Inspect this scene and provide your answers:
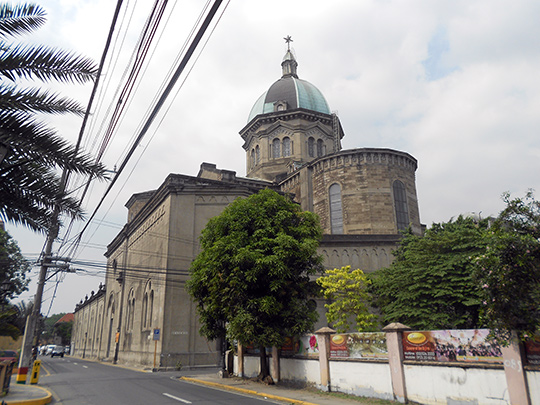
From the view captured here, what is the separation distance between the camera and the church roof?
4862cm

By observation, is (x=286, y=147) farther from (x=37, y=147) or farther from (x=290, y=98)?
(x=37, y=147)

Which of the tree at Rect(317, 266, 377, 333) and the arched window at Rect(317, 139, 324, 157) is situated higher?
the arched window at Rect(317, 139, 324, 157)

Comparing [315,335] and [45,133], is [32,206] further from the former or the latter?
[315,335]

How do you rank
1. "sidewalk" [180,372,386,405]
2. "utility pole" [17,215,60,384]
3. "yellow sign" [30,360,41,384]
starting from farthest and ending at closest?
1. "yellow sign" [30,360,41,384]
2. "utility pole" [17,215,60,384]
3. "sidewalk" [180,372,386,405]

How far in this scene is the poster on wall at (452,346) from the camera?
9.47 m

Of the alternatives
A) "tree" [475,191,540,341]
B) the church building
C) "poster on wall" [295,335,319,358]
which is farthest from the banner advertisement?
the church building

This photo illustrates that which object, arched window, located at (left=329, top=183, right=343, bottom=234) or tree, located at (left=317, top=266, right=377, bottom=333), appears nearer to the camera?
tree, located at (left=317, top=266, right=377, bottom=333)

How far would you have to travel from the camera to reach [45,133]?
798 centimetres

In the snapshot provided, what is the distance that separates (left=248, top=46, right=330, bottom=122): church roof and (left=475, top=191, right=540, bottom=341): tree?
40.8 m

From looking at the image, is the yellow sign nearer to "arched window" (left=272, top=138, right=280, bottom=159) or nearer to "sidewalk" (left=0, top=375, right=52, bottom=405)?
"sidewalk" (left=0, top=375, right=52, bottom=405)

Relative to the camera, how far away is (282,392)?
1437cm

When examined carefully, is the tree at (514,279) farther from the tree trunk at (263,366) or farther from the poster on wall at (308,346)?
the tree trunk at (263,366)

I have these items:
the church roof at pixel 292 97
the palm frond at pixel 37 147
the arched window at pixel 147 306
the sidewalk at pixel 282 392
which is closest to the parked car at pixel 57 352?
the arched window at pixel 147 306

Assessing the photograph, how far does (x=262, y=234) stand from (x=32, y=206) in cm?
962
